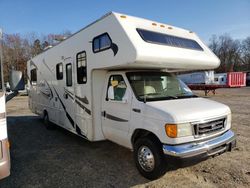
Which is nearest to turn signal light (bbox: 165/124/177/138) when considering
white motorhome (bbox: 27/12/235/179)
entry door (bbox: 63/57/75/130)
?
white motorhome (bbox: 27/12/235/179)

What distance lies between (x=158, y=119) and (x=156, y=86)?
1.20m

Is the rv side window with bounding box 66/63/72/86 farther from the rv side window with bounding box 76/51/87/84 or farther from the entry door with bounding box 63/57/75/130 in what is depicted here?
the rv side window with bounding box 76/51/87/84

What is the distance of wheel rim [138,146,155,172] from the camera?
4.11m

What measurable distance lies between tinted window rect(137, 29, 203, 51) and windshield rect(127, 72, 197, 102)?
Result: 766 mm

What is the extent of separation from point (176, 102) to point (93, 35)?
2.54 metres

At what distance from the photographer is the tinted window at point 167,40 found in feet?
14.9

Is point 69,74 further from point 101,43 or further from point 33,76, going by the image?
point 33,76

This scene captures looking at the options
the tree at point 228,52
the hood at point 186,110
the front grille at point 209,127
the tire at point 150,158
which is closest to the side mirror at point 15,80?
the hood at point 186,110

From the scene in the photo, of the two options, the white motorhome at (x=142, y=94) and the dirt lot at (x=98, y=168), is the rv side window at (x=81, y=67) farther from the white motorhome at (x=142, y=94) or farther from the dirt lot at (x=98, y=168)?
the dirt lot at (x=98, y=168)

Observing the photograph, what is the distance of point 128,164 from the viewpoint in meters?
4.97

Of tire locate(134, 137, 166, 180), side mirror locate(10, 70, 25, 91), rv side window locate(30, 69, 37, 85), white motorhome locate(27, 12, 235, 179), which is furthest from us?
rv side window locate(30, 69, 37, 85)

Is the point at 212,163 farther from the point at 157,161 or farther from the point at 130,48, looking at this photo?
the point at 130,48

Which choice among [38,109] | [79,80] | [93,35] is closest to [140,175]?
[79,80]

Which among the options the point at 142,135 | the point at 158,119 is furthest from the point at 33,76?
the point at 158,119
